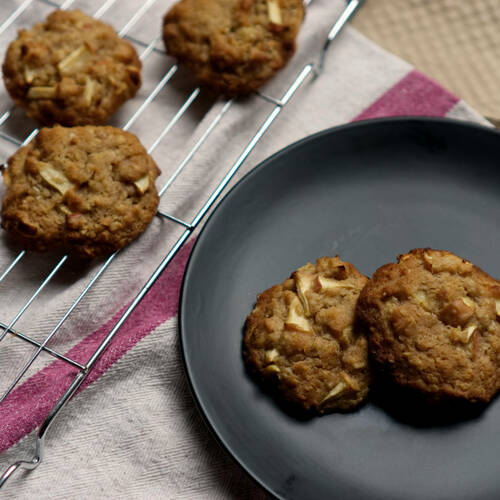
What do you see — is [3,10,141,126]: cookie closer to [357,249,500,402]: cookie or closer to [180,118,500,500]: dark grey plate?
[180,118,500,500]: dark grey plate

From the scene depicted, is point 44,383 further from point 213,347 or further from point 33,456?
point 213,347

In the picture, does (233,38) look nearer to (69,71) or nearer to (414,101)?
(69,71)

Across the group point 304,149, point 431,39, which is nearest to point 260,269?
point 304,149

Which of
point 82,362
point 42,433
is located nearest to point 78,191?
point 82,362

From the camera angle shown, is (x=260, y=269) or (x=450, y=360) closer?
(x=450, y=360)

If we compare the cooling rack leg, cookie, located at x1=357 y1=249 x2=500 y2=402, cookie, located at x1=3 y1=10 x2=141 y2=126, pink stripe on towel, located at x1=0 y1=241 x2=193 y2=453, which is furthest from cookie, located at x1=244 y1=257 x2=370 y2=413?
cookie, located at x1=3 y1=10 x2=141 y2=126

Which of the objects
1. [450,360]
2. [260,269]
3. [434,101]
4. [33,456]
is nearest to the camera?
[450,360]

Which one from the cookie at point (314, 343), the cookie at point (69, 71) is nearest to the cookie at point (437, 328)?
the cookie at point (314, 343)
